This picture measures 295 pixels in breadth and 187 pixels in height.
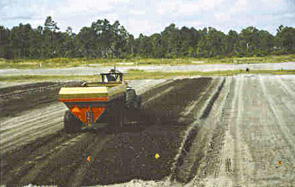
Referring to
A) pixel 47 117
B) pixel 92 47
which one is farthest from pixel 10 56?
pixel 47 117

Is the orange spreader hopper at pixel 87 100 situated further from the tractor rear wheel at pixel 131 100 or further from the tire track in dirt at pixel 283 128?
the tire track in dirt at pixel 283 128

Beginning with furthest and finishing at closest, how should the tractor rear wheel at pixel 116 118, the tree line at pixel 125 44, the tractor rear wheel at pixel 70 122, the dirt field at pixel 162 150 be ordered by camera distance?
the tree line at pixel 125 44 < the tractor rear wheel at pixel 116 118 < the tractor rear wheel at pixel 70 122 < the dirt field at pixel 162 150

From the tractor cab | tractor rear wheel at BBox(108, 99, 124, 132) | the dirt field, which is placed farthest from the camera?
the tractor cab

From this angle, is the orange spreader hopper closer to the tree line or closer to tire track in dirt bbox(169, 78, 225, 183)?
tire track in dirt bbox(169, 78, 225, 183)

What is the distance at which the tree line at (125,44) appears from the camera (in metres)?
114

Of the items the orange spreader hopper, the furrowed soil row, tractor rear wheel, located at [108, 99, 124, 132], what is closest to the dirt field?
the furrowed soil row

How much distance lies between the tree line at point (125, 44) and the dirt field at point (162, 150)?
100 metres

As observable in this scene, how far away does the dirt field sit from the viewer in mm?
6574

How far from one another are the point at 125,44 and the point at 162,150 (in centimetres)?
11560

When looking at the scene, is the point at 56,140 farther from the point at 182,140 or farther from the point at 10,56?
the point at 10,56

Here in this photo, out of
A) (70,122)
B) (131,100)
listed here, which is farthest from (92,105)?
(131,100)

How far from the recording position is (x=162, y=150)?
27.0 ft

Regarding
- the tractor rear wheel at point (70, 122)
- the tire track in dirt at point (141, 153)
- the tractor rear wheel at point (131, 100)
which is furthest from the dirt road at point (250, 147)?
the tractor rear wheel at point (70, 122)

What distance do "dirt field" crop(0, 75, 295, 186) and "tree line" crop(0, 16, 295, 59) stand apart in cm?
10022
